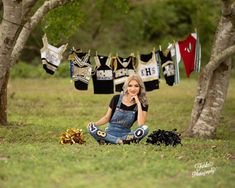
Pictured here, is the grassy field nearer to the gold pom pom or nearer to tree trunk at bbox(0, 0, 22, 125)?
the gold pom pom

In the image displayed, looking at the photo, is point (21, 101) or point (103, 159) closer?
point (103, 159)

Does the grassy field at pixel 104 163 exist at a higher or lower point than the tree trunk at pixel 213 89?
lower

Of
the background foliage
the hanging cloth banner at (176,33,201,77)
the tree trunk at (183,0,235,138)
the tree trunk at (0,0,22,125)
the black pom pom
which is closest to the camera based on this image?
the black pom pom

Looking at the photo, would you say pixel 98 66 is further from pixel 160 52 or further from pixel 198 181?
pixel 198 181

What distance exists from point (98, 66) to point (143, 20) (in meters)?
25.7

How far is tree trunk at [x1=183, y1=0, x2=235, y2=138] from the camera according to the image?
12898 mm

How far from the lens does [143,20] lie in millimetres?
39156

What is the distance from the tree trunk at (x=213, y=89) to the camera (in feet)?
42.3

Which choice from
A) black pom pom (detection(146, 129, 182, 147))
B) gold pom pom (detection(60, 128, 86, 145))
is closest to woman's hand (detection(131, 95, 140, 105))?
black pom pom (detection(146, 129, 182, 147))

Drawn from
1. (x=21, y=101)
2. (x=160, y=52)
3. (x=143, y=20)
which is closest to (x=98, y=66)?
(x=160, y=52)

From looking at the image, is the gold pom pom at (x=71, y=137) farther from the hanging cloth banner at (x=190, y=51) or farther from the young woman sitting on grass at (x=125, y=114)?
the hanging cloth banner at (x=190, y=51)

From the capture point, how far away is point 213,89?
43.1 feet

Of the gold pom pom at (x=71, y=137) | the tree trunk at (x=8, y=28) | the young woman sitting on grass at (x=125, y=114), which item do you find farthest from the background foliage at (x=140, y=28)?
the young woman sitting on grass at (x=125, y=114)

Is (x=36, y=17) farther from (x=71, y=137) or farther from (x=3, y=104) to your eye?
(x=3, y=104)
